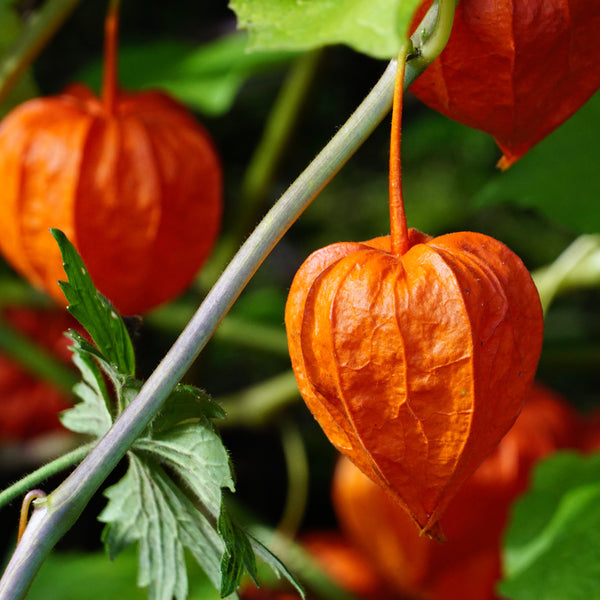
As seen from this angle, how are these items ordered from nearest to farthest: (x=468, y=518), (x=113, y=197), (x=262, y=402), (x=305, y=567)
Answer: (x=113, y=197) < (x=468, y=518) < (x=305, y=567) < (x=262, y=402)

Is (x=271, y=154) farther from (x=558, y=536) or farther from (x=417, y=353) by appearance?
(x=417, y=353)

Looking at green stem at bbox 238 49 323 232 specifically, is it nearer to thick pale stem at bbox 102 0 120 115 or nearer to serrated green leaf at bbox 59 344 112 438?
thick pale stem at bbox 102 0 120 115

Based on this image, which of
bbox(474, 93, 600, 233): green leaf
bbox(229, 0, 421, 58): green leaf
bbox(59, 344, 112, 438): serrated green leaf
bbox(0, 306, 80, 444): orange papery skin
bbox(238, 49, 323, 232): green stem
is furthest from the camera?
bbox(0, 306, 80, 444): orange papery skin

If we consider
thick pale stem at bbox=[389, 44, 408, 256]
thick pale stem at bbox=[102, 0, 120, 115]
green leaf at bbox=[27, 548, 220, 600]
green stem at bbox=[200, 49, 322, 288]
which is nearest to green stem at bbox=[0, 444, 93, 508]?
thick pale stem at bbox=[389, 44, 408, 256]

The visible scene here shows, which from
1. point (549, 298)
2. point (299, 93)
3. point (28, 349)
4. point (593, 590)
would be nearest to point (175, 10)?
point (299, 93)

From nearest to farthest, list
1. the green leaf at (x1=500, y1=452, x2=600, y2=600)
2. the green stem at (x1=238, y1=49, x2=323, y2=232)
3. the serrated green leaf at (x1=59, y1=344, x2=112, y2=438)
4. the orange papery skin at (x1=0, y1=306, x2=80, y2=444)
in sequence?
the serrated green leaf at (x1=59, y1=344, x2=112, y2=438)
the green leaf at (x1=500, y1=452, x2=600, y2=600)
the green stem at (x1=238, y1=49, x2=323, y2=232)
the orange papery skin at (x1=0, y1=306, x2=80, y2=444)

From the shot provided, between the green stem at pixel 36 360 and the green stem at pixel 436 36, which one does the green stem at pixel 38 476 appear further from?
the green stem at pixel 36 360

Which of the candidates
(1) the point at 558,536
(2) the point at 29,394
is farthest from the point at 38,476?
(2) the point at 29,394
